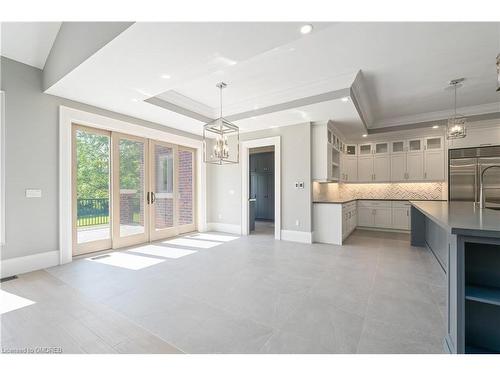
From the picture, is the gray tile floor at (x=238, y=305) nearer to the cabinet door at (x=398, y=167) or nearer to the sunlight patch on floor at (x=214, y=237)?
the sunlight patch on floor at (x=214, y=237)

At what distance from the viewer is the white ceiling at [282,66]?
2.12 metres

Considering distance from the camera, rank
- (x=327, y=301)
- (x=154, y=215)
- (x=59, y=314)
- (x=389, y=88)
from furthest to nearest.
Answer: (x=154, y=215) < (x=389, y=88) < (x=327, y=301) < (x=59, y=314)

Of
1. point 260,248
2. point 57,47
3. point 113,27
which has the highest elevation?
point 57,47

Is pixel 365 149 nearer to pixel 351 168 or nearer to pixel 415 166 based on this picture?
pixel 351 168

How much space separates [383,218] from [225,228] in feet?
14.4

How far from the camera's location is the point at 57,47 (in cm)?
301

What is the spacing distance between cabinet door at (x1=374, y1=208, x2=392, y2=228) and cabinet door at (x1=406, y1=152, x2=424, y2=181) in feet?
3.48

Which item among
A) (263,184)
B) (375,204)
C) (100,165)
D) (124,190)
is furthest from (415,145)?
(100,165)

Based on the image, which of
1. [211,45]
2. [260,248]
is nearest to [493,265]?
[211,45]

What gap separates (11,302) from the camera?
2.30 metres

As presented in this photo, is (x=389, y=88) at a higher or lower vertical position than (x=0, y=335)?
higher

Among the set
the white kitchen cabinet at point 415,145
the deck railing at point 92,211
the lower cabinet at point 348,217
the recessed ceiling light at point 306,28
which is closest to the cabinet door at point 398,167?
the white kitchen cabinet at point 415,145
